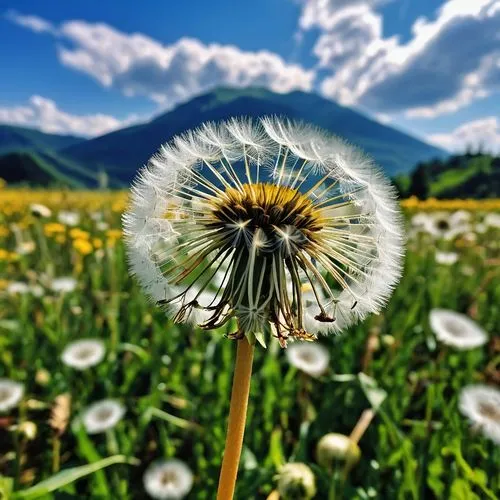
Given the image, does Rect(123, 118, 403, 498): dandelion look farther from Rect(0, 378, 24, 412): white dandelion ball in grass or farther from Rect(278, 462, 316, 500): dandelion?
Rect(0, 378, 24, 412): white dandelion ball in grass

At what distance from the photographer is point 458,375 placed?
2506mm

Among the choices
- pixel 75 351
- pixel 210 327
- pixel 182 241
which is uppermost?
pixel 182 241

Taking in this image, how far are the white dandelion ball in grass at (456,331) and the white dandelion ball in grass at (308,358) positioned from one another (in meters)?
0.61

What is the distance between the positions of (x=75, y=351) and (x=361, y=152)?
2031mm

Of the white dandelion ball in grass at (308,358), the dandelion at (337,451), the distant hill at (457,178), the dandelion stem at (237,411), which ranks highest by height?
the distant hill at (457,178)

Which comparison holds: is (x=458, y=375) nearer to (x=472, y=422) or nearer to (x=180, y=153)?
(x=472, y=422)

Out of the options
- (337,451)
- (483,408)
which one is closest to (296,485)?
(337,451)

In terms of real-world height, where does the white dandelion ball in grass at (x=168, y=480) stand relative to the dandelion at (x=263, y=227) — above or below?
below

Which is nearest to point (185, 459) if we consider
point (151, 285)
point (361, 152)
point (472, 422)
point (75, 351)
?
point (75, 351)

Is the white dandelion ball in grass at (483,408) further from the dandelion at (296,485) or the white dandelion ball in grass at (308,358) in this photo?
the dandelion at (296,485)

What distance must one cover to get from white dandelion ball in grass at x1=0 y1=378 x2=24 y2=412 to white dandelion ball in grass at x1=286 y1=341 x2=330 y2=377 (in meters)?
1.26

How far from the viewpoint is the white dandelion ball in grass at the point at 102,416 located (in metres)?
2.01

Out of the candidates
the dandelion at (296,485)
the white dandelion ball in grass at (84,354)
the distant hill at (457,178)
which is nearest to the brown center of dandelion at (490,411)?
the dandelion at (296,485)

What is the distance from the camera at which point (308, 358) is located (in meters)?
2.37
